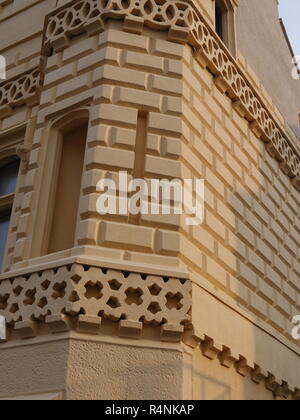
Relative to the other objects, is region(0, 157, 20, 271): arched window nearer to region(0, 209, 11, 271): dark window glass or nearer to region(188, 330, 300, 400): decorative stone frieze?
region(0, 209, 11, 271): dark window glass

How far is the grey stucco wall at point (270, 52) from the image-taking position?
37.8ft

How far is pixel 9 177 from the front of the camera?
937 cm

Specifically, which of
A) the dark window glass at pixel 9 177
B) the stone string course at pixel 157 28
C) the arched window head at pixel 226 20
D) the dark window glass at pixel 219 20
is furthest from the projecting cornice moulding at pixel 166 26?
the dark window glass at pixel 9 177

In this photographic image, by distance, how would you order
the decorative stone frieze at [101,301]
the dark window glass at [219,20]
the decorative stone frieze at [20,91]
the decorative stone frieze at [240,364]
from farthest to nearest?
1. the dark window glass at [219,20]
2. the decorative stone frieze at [20,91]
3. the decorative stone frieze at [240,364]
4. the decorative stone frieze at [101,301]

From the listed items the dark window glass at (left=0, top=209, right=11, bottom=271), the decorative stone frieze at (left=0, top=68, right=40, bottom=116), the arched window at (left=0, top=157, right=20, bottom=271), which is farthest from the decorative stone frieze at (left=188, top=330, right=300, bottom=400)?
the decorative stone frieze at (left=0, top=68, right=40, bottom=116)

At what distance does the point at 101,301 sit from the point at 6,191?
402cm

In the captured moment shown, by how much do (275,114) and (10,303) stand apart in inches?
293

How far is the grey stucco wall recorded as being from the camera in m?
11.5

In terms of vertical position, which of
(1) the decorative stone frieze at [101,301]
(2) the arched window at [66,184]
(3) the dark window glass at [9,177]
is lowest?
(1) the decorative stone frieze at [101,301]

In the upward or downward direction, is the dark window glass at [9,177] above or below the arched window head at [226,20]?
below

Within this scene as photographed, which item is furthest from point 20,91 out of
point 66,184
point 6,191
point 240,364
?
point 240,364

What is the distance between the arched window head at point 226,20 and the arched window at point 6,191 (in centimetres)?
477

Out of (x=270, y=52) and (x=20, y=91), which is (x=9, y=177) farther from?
(x=270, y=52)

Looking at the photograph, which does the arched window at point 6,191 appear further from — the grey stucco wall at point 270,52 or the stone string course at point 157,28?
the grey stucco wall at point 270,52
